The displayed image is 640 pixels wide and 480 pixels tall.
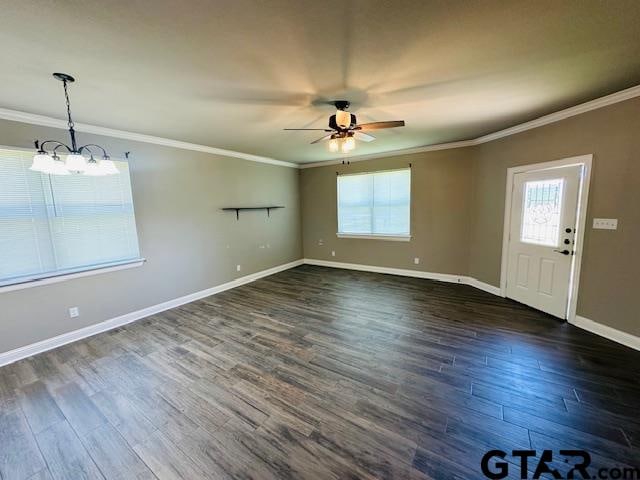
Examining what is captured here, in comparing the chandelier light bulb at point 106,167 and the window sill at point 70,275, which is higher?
the chandelier light bulb at point 106,167

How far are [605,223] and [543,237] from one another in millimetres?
699

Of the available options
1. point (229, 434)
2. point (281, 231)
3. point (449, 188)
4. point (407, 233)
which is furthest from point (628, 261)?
point (281, 231)

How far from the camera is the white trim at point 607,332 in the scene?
2699mm

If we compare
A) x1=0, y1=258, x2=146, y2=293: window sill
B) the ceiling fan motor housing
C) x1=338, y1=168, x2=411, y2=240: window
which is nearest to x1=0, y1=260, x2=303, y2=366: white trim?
x1=0, y1=258, x2=146, y2=293: window sill

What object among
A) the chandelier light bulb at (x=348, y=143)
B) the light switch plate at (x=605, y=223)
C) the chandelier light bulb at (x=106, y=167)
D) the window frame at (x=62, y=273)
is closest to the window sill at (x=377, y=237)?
the light switch plate at (x=605, y=223)

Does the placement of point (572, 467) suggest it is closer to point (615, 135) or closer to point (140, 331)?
point (615, 135)

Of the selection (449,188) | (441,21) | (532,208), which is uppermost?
(441,21)

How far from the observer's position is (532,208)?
3.71 m

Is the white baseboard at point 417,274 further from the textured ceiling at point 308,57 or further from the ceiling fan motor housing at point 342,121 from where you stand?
the ceiling fan motor housing at point 342,121

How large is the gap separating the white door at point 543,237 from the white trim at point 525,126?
62 centimetres

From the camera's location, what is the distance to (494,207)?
4285mm

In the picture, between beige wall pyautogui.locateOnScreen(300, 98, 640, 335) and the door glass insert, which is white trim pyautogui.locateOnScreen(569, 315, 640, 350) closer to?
beige wall pyautogui.locateOnScreen(300, 98, 640, 335)

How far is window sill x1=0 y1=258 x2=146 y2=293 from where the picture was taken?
9.09 ft

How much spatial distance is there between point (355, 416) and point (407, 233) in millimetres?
4144
